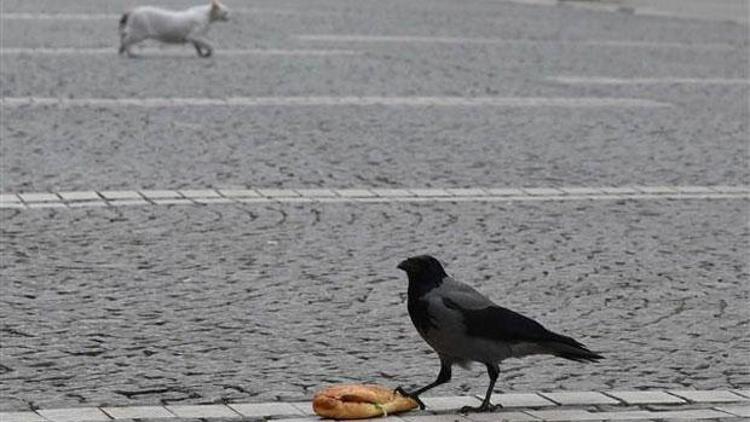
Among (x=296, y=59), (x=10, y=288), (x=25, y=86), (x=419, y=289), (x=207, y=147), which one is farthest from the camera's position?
(x=296, y=59)

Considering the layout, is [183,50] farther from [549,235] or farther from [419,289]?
[419,289]

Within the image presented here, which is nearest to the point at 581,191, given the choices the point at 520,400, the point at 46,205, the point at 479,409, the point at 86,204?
the point at 86,204

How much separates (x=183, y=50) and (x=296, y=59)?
164 cm

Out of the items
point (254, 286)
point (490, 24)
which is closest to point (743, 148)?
point (254, 286)

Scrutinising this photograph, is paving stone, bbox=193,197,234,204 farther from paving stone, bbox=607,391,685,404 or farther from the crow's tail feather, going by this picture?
the crow's tail feather

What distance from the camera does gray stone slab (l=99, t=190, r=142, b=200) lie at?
10.1 metres

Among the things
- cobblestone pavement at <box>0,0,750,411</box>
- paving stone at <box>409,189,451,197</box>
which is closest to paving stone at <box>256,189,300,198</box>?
cobblestone pavement at <box>0,0,750,411</box>

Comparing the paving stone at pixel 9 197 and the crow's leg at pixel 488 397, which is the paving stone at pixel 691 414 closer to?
the crow's leg at pixel 488 397

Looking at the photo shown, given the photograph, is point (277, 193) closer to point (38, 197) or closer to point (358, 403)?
point (38, 197)

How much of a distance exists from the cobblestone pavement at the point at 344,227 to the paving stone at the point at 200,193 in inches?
2.5

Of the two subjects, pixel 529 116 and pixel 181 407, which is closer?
pixel 181 407

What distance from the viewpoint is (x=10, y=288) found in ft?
25.6

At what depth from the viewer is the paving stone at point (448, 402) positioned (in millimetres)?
5889

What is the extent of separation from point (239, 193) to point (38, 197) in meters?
1.04
